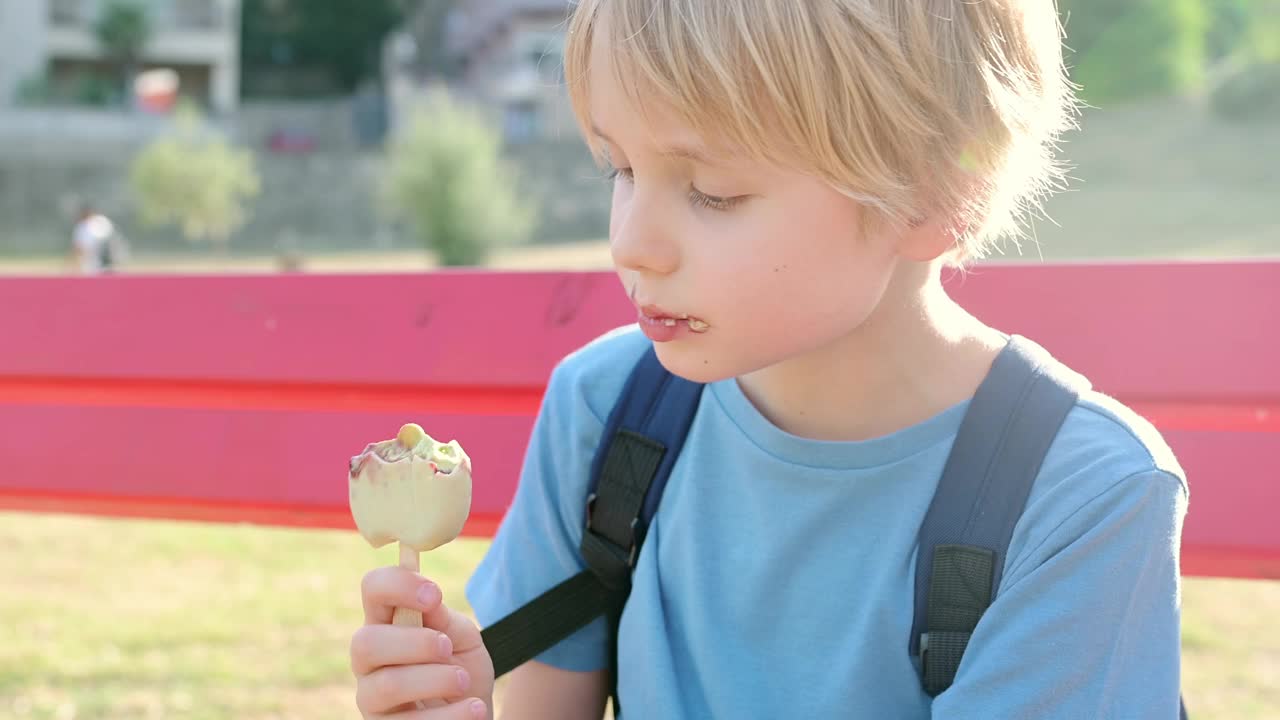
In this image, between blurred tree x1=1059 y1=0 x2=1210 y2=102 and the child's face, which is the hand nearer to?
the child's face

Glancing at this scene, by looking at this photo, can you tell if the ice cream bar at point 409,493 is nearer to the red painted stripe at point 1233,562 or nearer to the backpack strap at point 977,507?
the backpack strap at point 977,507

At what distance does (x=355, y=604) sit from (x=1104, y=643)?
265 centimetres

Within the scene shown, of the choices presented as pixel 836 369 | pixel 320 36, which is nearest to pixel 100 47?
pixel 320 36

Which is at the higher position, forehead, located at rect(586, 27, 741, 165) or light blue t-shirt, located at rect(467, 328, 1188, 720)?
forehead, located at rect(586, 27, 741, 165)

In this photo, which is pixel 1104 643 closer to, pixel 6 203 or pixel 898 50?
pixel 898 50

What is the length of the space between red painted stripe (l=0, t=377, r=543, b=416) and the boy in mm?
603

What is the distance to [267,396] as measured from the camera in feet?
6.59

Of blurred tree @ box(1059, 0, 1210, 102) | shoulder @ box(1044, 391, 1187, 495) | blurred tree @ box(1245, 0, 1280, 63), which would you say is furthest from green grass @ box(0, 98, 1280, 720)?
blurred tree @ box(1245, 0, 1280, 63)

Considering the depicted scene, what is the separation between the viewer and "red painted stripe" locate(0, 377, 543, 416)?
1.93 metres

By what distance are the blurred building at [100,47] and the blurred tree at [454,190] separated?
10.9m

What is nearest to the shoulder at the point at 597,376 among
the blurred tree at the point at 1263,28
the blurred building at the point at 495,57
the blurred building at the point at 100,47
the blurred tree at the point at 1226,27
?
the blurred building at the point at 495,57

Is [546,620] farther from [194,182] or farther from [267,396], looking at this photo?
[194,182]

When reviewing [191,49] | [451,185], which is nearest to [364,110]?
[191,49]

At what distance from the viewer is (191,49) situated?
148 feet
